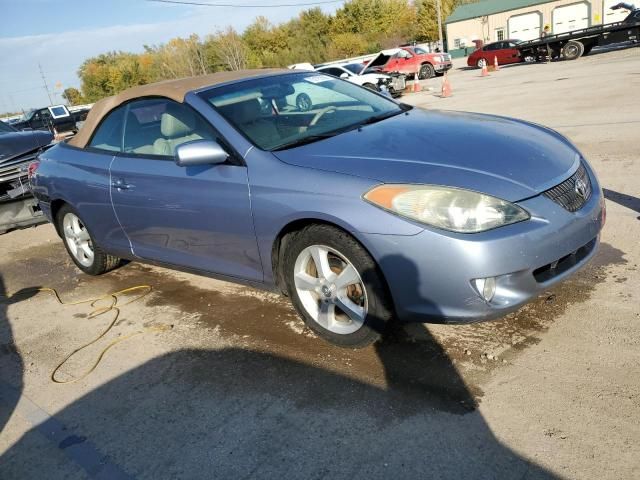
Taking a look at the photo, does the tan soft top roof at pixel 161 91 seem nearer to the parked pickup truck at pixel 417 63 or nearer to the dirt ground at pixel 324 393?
the dirt ground at pixel 324 393

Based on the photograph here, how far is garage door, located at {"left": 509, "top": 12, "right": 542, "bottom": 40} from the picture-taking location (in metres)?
45.5

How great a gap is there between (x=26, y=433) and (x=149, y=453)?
0.83 m

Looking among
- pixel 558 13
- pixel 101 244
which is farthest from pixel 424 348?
pixel 558 13

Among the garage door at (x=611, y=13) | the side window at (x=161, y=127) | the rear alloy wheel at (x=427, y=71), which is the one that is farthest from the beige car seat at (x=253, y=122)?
the garage door at (x=611, y=13)

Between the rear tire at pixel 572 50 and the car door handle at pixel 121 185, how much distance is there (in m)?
23.6

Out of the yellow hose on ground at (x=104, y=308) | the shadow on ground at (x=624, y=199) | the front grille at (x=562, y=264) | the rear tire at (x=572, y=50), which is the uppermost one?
the front grille at (x=562, y=264)

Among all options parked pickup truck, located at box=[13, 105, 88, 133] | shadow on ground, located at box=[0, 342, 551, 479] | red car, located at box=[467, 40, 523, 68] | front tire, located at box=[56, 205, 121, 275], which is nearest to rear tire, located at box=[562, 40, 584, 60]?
red car, located at box=[467, 40, 523, 68]

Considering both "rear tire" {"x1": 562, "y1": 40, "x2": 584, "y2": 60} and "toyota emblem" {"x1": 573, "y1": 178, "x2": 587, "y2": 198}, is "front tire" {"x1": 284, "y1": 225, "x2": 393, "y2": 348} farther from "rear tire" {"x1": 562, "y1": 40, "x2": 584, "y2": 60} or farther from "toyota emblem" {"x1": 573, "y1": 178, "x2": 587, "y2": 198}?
"rear tire" {"x1": 562, "y1": 40, "x2": 584, "y2": 60}

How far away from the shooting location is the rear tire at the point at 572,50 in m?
22.6

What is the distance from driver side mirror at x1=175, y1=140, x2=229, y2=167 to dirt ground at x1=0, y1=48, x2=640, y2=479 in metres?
1.17

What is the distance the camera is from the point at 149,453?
8.39ft

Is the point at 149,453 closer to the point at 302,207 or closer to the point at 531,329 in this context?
the point at 302,207

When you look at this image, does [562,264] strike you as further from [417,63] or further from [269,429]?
[417,63]

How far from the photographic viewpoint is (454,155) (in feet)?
9.49
